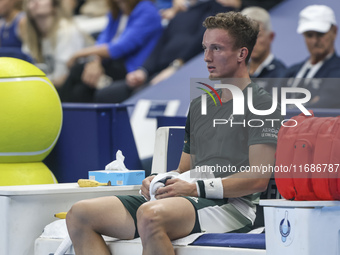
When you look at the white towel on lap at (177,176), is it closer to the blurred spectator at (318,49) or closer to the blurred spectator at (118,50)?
the blurred spectator at (318,49)

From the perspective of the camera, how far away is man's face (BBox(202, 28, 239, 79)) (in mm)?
3170

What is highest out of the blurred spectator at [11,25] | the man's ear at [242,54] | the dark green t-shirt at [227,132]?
the blurred spectator at [11,25]

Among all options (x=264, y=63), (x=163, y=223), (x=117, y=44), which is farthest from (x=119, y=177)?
(x=117, y=44)

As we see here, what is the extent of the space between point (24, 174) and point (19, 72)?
0.52 metres

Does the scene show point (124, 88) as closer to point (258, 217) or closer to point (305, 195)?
point (258, 217)

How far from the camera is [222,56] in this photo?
3166mm

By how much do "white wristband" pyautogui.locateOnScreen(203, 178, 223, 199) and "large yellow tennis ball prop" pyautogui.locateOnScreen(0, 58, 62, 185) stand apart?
117cm

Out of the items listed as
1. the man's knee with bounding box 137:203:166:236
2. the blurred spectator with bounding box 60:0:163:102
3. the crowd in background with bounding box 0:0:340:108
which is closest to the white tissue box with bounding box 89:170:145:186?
the man's knee with bounding box 137:203:166:236

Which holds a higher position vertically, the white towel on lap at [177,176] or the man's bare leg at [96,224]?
the white towel on lap at [177,176]

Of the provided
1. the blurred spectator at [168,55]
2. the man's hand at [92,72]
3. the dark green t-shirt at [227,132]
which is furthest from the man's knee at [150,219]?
the man's hand at [92,72]

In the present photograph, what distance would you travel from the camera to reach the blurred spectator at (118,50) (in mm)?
6922

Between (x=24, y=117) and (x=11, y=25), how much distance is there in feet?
14.8

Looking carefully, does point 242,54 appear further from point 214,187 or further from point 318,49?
point 318,49

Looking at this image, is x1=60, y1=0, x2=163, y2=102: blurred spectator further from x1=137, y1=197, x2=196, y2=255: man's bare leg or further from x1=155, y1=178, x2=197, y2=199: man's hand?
x1=137, y1=197, x2=196, y2=255: man's bare leg
